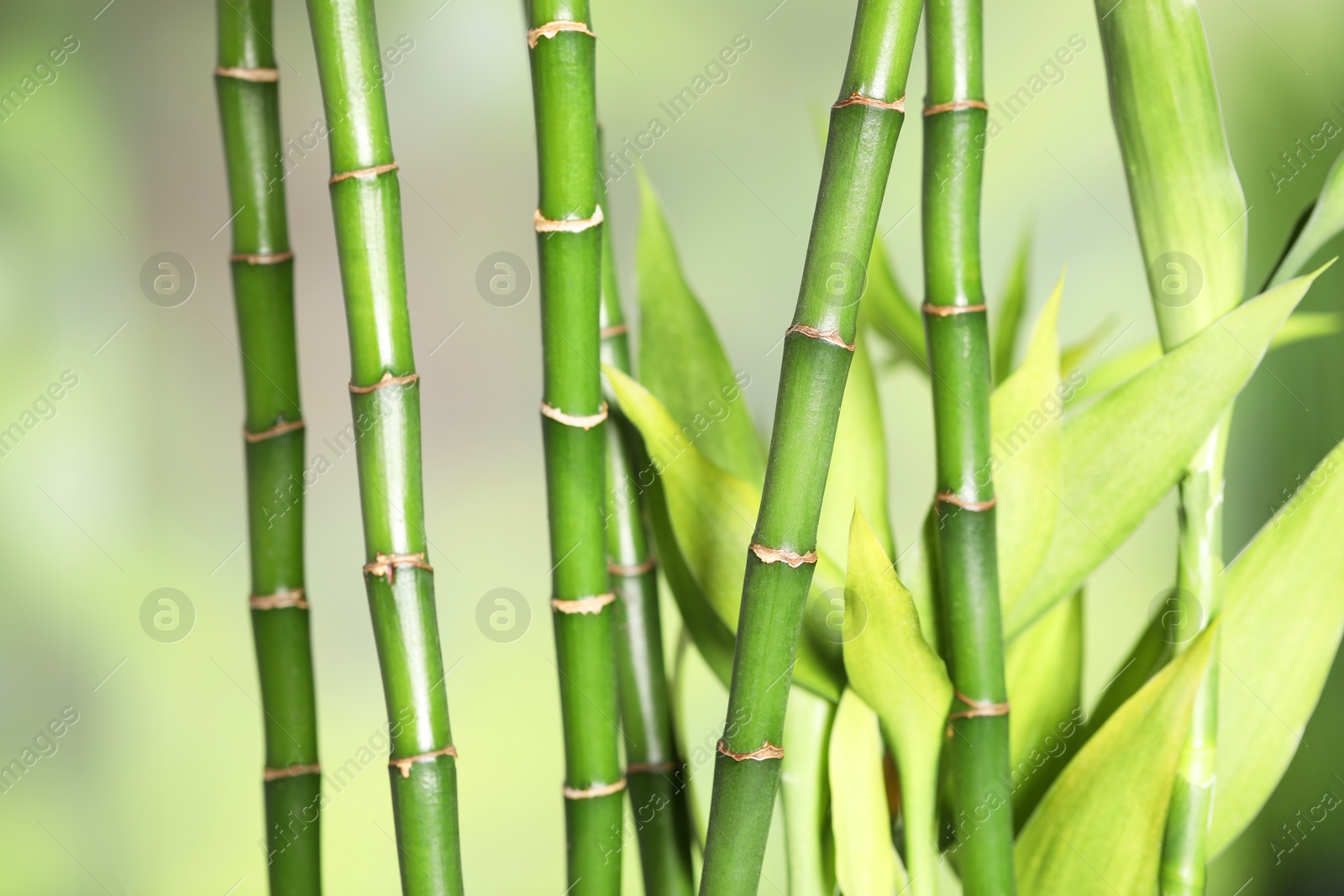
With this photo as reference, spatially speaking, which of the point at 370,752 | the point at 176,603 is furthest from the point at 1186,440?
the point at 176,603

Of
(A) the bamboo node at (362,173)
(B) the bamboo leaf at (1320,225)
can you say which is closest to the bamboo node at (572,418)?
(A) the bamboo node at (362,173)

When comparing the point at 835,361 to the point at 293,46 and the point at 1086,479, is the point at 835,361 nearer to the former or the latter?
the point at 1086,479

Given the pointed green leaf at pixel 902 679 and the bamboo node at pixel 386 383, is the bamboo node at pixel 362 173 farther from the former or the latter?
the pointed green leaf at pixel 902 679

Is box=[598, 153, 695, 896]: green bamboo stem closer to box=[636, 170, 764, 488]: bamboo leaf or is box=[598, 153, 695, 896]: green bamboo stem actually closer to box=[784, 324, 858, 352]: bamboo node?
box=[636, 170, 764, 488]: bamboo leaf

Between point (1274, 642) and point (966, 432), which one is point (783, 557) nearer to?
point (966, 432)

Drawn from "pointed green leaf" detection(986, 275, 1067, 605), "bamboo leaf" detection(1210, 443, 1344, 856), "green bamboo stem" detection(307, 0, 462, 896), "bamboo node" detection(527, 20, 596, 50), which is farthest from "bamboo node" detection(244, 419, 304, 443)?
"bamboo leaf" detection(1210, 443, 1344, 856)
